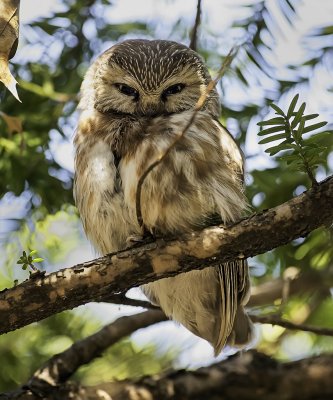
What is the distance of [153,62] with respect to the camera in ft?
9.77

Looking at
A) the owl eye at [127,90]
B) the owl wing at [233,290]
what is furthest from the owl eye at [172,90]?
the owl wing at [233,290]

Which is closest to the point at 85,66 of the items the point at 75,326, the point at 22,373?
the point at 75,326

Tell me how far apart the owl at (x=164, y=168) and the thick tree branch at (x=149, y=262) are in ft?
0.64

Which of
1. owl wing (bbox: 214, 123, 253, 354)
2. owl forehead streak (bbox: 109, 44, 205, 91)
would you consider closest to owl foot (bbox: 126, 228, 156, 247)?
owl wing (bbox: 214, 123, 253, 354)

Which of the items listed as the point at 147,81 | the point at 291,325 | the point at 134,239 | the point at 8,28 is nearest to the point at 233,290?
the point at 291,325

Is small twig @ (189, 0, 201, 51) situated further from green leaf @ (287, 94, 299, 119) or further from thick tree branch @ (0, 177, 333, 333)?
thick tree branch @ (0, 177, 333, 333)

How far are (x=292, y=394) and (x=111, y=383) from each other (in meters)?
0.65

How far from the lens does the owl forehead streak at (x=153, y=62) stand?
2.91 meters

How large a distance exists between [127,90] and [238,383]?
115 centimetres

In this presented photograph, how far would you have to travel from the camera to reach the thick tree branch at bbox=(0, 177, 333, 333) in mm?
2086

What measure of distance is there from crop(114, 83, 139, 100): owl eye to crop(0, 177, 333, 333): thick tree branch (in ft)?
2.73

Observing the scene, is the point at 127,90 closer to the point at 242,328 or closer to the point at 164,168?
the point at 164,168

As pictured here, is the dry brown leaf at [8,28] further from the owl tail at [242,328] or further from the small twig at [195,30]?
the owl tail at [242,328]

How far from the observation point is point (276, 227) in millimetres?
2084
